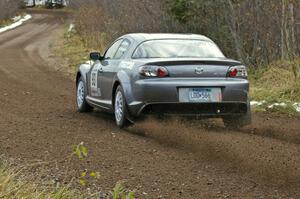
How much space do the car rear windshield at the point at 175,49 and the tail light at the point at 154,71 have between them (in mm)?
486

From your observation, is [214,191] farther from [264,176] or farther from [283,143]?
[283,143]

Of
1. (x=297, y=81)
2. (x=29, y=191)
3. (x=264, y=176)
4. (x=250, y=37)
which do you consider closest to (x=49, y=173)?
(x=29, y=191)

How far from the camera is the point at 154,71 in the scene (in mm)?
8484

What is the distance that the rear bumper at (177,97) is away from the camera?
838 centimetres

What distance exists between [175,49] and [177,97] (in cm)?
98

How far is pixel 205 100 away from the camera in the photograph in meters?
8.42

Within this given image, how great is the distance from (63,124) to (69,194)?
482 cm

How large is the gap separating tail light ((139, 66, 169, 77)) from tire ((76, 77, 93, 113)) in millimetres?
2636

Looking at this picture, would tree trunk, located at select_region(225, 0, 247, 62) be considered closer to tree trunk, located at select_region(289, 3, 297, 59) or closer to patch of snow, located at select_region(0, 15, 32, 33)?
tree trunk, located at select_region(289, 3, 297, 59)

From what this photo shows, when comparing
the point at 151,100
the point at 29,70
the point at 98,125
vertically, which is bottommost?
the point at 29,70

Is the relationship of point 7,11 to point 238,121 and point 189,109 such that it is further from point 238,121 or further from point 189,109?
point 189,109

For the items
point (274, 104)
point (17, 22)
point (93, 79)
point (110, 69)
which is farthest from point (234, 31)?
point (17, 22)

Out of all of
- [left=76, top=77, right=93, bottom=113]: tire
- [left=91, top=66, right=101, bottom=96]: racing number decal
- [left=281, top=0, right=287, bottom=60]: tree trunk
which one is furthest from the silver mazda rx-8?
[left=281, top=0, right=287, bottom=60]: tree trunk

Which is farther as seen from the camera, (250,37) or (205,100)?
(250,37)
